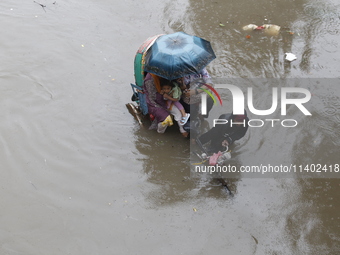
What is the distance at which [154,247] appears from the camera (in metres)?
4.12

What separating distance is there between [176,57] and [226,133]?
123 cm

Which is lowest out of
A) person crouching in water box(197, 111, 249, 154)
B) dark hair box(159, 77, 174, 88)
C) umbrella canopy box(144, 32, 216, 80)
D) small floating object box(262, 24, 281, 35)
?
person crouching in water box(197, 111, 249, 154)

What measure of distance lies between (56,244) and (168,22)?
16.3ft

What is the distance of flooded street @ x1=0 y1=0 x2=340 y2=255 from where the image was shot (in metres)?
4.23

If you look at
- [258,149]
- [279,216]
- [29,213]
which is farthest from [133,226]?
[258,149]

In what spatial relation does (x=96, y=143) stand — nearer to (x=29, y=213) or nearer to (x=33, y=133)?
(x=33, y=133)

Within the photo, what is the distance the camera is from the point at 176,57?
461 centimetres

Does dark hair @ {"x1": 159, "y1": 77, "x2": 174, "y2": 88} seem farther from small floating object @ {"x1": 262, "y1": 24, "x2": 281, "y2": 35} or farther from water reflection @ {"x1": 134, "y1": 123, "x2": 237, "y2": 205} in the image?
small floating object @ {"x1": 262, "y1": 24, "x2": 281, "y2": 35}

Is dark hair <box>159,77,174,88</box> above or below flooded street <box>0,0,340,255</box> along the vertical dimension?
above

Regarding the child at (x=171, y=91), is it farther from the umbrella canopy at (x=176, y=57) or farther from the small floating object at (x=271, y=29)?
the small floating object at (x=271, y=29)

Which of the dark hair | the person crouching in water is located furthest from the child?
the person crouching in water

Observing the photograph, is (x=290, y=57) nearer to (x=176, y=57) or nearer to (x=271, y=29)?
(x=271, y=29)

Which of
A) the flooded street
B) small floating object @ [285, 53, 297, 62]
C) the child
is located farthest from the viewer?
small floating object @ [285, 53, 297, 62]

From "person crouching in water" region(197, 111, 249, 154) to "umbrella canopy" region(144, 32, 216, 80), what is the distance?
2.78 ft
